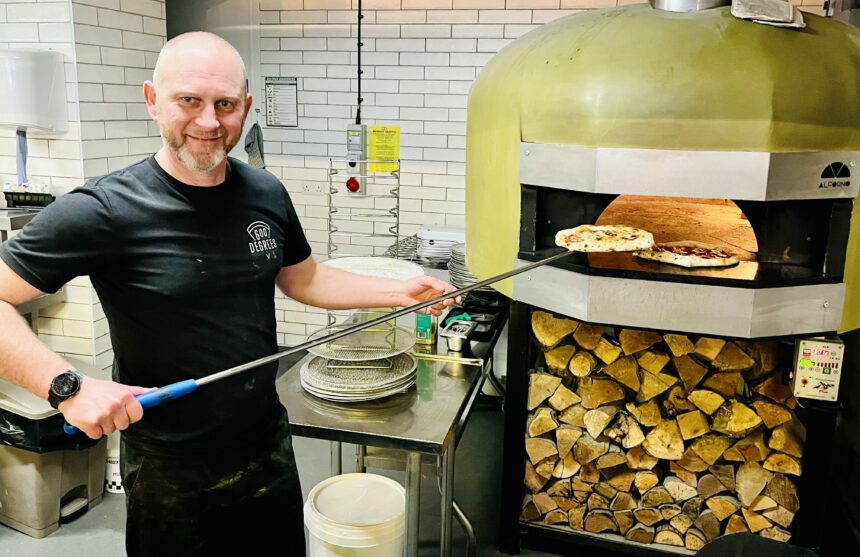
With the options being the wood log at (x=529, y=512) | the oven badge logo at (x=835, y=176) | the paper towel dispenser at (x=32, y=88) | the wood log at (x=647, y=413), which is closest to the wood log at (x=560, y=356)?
the wood log at (x=647, y=413)

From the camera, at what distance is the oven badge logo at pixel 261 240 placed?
6.05 feet

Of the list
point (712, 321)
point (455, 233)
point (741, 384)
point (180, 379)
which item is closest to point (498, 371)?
point (455, 233)

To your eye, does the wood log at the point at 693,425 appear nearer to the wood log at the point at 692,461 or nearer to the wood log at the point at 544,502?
the wood log at the point at 692,461

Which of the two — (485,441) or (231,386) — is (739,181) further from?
(485,441)

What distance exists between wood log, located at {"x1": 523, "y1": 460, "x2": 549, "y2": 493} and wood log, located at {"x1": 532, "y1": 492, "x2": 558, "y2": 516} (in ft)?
0.10

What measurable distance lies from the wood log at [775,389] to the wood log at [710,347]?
22 cm

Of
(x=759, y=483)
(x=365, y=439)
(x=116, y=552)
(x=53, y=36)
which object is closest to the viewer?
(x=365, y=439)

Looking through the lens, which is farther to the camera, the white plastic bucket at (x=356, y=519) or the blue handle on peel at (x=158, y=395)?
the white plastic bucket at (x=356, y=519)

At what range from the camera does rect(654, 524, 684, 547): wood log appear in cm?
288

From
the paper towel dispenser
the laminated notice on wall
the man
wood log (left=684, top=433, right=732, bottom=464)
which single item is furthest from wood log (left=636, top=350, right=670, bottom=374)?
the paper towel dispenser

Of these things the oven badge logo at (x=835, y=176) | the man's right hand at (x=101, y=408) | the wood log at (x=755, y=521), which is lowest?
the wood log at (x=755, y=521)

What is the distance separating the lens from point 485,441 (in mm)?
4160

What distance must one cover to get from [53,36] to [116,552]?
2568mm

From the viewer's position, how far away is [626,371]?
2.78 metres
